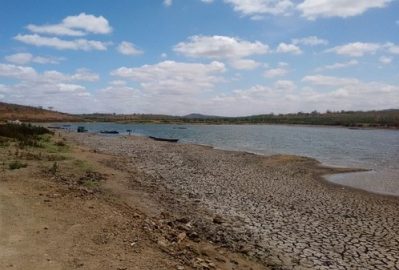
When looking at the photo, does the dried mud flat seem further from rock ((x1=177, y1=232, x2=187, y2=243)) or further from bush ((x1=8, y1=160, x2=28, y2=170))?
bush ((x1=8, y1=160, x2=28, y2=170))

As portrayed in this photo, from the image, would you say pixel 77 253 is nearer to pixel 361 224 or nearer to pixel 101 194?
pixel 101 194

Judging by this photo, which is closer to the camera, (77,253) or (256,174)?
(77,253)

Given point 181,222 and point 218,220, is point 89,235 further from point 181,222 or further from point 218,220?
point 218,220

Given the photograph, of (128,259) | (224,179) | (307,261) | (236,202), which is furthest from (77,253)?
(224,179)

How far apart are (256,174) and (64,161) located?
12.8 metres

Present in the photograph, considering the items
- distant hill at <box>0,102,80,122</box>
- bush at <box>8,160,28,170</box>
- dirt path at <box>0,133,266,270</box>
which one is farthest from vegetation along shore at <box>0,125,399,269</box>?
distant hill at <box>0,102,80,122</box>

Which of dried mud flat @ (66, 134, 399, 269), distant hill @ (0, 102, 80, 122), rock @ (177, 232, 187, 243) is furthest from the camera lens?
distant hill @ (0, 102, 80, 122)

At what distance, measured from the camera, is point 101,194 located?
1659 cm

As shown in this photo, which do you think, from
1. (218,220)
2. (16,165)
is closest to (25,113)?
(16,165)

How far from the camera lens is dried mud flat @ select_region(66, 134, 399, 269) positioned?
11.7 m

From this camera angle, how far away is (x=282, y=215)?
16172 millimetres

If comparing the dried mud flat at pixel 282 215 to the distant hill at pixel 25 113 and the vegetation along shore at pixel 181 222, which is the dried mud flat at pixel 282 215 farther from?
the distant hill at pixel 25 113

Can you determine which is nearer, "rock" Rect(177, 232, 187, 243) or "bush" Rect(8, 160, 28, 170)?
"rock" Rect(177, 232, 187, 243)

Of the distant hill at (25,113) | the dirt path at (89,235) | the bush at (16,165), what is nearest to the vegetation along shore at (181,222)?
the dirt path at (89,235)
